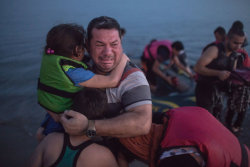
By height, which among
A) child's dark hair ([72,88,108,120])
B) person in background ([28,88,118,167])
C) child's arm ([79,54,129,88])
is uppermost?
child's arm ([79,54,129,88])

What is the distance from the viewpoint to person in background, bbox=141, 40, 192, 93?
5.20 m

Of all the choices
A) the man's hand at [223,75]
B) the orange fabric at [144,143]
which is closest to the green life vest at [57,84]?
the orange fabric at [144,143]

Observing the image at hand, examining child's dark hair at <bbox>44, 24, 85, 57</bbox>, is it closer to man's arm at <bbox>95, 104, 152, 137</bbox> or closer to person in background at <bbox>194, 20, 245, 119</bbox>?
man's arm at <bbox>95, 104, 152, 137</bbox>

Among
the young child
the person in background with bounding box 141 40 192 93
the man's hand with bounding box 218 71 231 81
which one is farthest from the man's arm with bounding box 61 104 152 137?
the person in background with bounding box 141 40 192 93

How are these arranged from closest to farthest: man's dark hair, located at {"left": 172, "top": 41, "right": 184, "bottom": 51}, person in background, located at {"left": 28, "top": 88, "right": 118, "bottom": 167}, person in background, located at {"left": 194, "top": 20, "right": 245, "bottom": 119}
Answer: person in background, located at {"left": 28, "top": 88, "right": 118, "bottom": 167}, person in background, located at {"left": 194, "top": 20, "right": 245, "bottom": 119}, man's dark hair, located at {"left": 172, "top": 41, "right": 184, "bottom": 51}

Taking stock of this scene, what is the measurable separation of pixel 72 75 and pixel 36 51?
28.7 ft

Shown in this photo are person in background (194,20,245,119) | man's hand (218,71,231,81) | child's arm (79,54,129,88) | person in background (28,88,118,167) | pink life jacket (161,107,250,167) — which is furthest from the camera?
person in background (194,20,245,119)

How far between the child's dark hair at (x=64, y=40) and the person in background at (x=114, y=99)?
0.14 meters

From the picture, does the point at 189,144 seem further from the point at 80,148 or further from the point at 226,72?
the point at 226,72

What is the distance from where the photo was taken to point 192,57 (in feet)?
30.1

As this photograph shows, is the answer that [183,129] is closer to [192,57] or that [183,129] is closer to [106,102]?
[106,102]

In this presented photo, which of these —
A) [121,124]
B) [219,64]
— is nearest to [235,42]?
[219,64]

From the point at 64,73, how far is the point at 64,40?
33cm

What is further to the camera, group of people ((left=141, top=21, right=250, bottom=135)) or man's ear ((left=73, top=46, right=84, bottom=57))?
group of people ((left=141, top=21, right=250, bottom=135))
